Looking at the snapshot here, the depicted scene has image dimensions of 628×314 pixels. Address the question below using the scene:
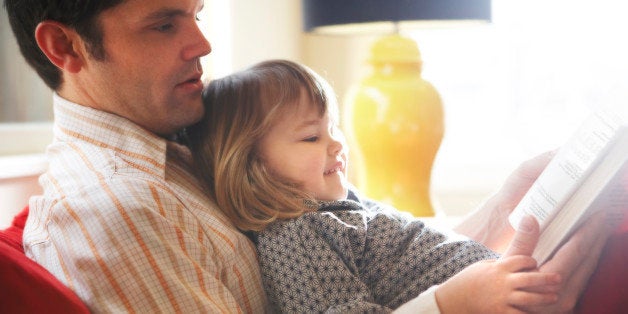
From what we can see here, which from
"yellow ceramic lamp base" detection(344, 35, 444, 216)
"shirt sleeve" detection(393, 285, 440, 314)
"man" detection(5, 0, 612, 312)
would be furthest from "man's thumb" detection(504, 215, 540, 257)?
"yellow ceramic lamp base" detection(344, 35, 444, 216)

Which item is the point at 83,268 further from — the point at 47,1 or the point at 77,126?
the point at 47,1

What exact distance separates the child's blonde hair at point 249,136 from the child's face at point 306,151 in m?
0.01

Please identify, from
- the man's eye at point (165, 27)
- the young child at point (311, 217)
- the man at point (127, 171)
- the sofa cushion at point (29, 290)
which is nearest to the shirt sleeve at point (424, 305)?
the young child at point (311, 217)

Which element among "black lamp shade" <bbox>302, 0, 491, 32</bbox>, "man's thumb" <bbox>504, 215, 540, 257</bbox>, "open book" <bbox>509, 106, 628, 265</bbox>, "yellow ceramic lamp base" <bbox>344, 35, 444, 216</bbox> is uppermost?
"black lamp shade" <bbox>302, 0, 491, 32</bbox>

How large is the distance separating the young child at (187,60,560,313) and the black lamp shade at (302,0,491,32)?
0.72m

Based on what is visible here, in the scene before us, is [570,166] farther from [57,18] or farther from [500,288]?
[57,18]

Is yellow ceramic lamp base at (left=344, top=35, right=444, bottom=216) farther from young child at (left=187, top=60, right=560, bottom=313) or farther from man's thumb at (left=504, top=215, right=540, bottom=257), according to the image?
man's thumb at (left=504, top=215, right=540, bottom=257)

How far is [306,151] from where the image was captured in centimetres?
125

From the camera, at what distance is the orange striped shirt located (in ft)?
3.14

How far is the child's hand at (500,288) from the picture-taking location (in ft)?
3.00

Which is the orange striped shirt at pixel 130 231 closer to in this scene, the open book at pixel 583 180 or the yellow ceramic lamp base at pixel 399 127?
the open book at pixel 583 180

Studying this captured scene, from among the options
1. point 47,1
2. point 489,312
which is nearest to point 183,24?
point 47,1

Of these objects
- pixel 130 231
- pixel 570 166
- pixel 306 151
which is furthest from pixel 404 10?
pixel 130 231

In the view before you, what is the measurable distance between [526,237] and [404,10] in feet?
3.76
